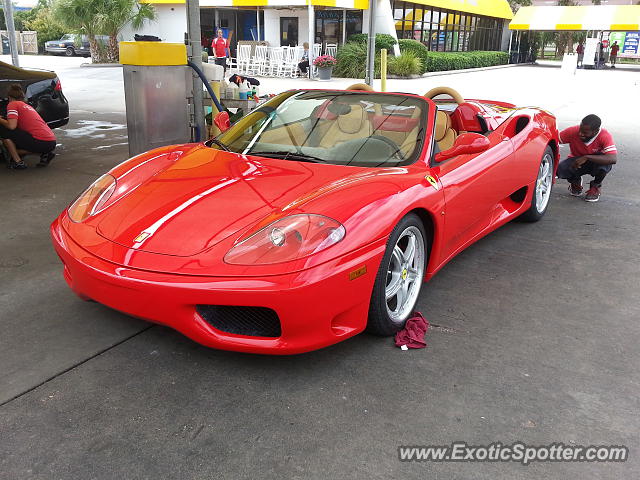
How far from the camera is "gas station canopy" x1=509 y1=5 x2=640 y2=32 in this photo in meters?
37.1

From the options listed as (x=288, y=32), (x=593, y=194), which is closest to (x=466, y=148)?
(x=593, y=194)

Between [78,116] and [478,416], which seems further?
[78,116]

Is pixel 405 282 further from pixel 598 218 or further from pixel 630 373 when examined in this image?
pixel 598 218

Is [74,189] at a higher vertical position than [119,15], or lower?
lower

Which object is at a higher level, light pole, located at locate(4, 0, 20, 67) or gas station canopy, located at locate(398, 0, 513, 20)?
gas station canopy, located at locate(398, 0, 513, 20)

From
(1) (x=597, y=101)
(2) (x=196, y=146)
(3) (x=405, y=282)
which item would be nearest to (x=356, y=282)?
(3) (x=405, y=282)

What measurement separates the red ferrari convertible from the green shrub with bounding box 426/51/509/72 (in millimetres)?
24005

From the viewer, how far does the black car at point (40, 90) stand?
25.9 ft

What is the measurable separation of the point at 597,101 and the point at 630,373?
15163 millimetres

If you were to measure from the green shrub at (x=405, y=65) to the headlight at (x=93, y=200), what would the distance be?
2173 centimetres

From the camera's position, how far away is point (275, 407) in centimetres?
261

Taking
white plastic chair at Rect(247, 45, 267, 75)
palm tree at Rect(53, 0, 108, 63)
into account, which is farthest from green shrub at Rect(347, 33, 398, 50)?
palm tree at Rect(53, 0, 108, 63)

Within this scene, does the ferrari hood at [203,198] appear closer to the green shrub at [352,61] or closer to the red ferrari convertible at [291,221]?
the red ferrari convertible at [291,221]

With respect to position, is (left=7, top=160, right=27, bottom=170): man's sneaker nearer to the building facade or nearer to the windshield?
the windshield
